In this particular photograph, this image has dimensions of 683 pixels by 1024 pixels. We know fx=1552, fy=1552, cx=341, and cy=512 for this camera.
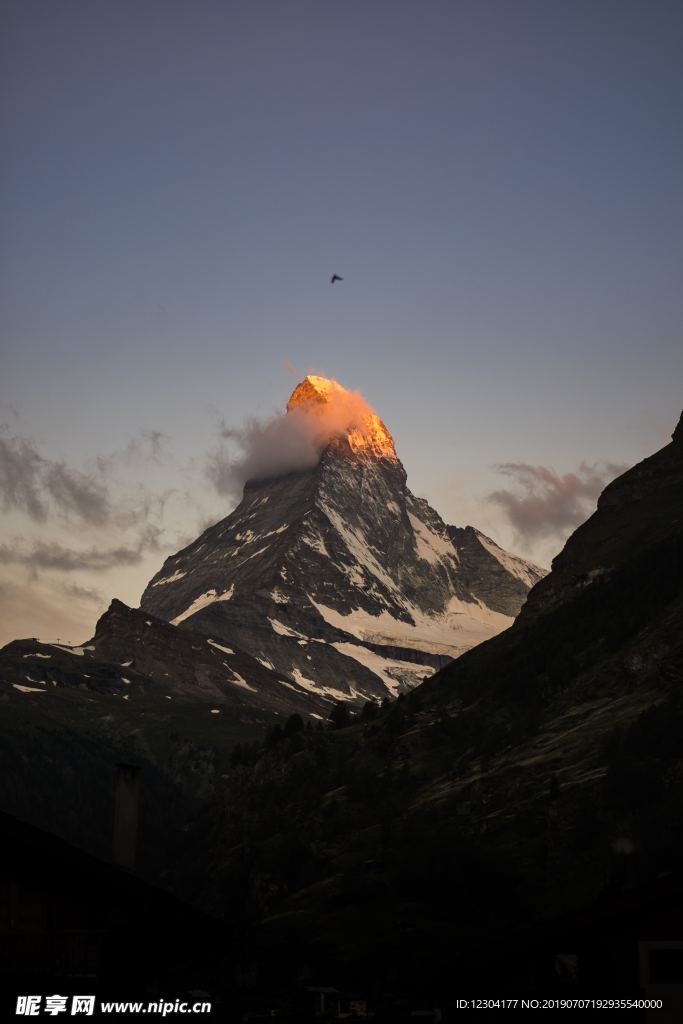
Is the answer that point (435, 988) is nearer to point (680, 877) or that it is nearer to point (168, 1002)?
point (680, 877)

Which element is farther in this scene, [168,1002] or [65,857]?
[65,857]

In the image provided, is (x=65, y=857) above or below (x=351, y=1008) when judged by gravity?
below

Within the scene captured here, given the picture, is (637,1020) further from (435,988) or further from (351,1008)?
(351,1008)

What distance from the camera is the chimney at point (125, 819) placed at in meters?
45.2

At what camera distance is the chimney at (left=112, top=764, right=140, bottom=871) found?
4522 centimetres

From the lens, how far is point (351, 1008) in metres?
154

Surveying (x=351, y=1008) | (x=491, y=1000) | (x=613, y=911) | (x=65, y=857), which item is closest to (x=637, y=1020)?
(x=613, y=911)

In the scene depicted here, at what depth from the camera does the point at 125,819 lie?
4569 centimetres

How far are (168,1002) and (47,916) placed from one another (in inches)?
190

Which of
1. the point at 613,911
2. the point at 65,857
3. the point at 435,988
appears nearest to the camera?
the point at 65,857

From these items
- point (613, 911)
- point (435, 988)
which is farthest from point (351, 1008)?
point (613, 911)

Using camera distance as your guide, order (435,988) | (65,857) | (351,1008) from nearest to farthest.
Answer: (65,857) → (435,988) → (351,1008)

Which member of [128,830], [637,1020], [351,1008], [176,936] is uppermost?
[351,1008]

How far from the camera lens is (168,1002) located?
37344 mm
